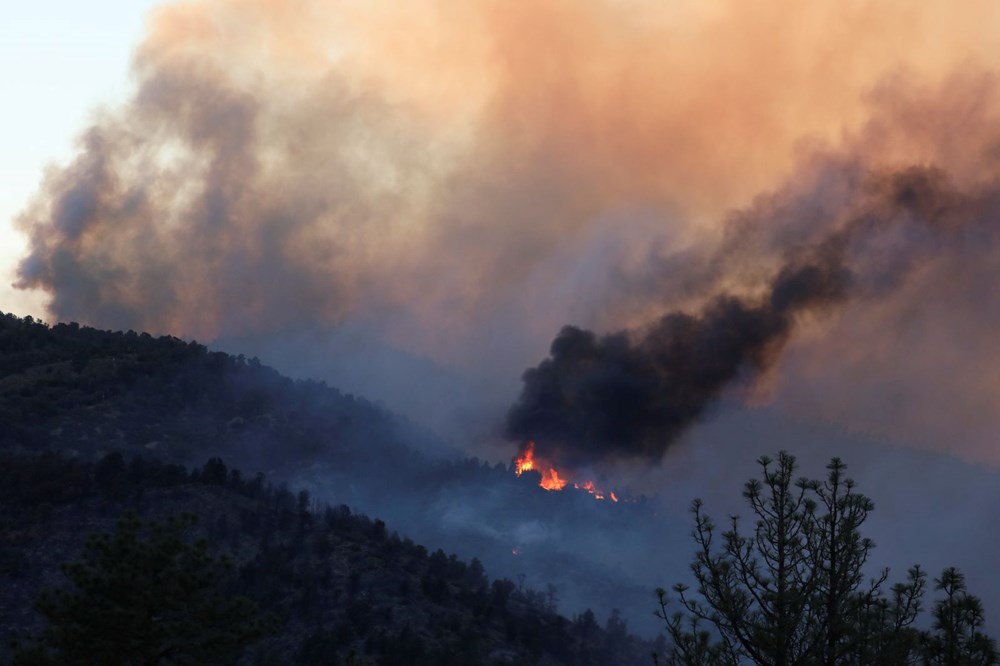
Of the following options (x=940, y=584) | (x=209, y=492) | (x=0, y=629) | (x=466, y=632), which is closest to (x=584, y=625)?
(x=466, y=632)

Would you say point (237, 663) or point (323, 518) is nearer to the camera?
point (237, 663)

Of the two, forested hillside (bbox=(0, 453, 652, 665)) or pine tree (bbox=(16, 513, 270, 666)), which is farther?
forested hillside (bbox=(0, 453, 652, 665))

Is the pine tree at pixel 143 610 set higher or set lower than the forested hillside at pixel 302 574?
lower

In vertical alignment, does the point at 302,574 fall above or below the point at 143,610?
above

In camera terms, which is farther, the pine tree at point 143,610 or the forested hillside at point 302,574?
the forested hillside at point 302,574

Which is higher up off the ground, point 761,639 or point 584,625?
point 584,625

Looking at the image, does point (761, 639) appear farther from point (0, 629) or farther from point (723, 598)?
point (0, 629)

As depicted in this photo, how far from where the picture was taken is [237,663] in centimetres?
10962

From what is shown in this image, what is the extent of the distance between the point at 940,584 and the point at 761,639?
22.7ft

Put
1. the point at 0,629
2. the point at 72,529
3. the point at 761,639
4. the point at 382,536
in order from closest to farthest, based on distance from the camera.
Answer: the point at 761,639
the point at 0,629
the point at 72,529
the point at 382,536

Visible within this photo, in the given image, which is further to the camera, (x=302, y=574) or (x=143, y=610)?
(x=302, y=574)

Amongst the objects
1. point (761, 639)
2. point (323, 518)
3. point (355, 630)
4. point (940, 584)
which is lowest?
point (761, 639)

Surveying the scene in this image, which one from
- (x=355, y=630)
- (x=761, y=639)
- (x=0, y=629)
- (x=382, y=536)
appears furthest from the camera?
(x=382, y=536)

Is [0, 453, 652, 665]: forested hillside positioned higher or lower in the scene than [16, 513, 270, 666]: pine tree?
higher
